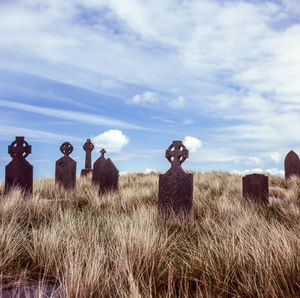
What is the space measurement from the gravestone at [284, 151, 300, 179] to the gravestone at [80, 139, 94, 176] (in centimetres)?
829

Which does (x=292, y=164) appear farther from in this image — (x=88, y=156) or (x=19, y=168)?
(x=19, y=168)

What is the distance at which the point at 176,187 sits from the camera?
511cm

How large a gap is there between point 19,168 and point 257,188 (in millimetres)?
5804

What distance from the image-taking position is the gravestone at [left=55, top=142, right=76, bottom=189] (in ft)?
29.9

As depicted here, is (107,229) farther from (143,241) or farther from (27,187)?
(27,187)

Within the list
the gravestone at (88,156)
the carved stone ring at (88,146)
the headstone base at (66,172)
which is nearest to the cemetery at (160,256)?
the headstone base at (66,172)

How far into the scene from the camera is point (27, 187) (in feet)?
24.8

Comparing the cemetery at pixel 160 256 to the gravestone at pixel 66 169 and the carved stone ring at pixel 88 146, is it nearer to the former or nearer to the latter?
the gravestone at pixel 66 169

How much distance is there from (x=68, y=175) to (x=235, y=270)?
7.38 m

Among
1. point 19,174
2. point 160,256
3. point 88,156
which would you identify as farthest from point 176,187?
point 88,156

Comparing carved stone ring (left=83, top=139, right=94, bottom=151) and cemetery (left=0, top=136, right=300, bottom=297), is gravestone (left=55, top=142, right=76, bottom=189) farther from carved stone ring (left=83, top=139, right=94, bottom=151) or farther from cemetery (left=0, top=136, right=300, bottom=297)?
carved stone ring (left=83, top=139, right=94, bottom=151)

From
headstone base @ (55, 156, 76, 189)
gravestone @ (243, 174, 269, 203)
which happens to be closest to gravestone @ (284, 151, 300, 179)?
gravestone @ (243, 174, 269, 203)

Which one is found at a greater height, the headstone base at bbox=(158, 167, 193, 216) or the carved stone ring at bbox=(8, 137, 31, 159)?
the carved stone ring at bbox=(8, 137, 31, 159)

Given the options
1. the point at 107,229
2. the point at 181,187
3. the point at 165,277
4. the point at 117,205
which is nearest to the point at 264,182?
the point at 181,187
